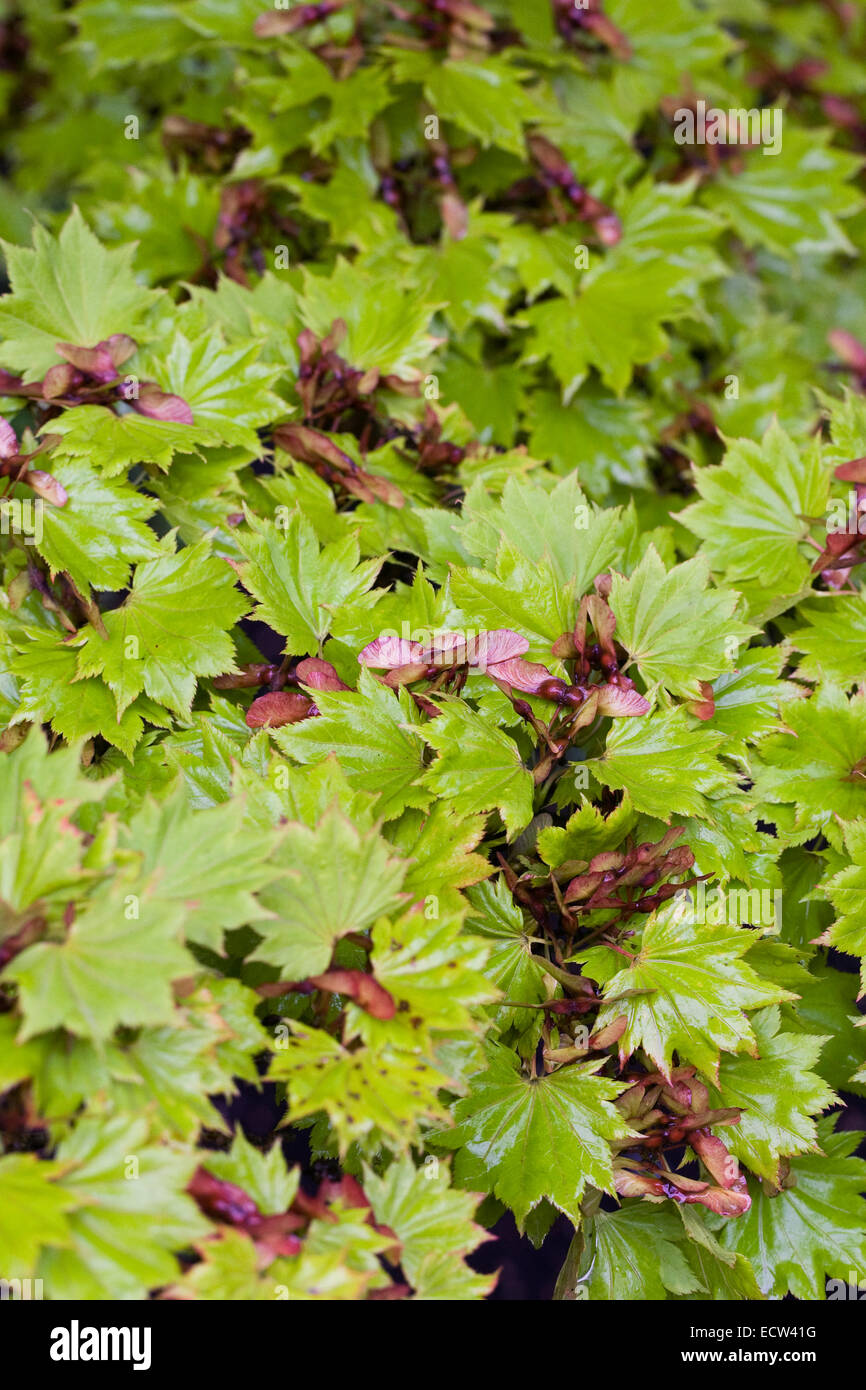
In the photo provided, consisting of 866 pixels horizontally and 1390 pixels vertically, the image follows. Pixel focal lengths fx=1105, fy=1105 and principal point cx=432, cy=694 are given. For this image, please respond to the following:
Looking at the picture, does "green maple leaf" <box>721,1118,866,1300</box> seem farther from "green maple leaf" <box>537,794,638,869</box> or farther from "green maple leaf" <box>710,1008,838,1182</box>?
"green maple leaf" <box>537,794,638,869</box>

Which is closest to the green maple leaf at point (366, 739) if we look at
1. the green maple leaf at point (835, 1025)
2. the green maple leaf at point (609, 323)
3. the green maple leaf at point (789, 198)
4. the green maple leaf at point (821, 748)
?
the green maple leaf at point (821, 748)

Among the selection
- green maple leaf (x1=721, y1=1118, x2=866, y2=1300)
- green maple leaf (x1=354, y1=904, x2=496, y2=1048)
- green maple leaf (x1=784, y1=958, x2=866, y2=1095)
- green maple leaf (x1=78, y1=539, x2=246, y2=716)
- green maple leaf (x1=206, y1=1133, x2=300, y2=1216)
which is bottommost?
green maple leaf (x1=721, y1=1118, x2=866, y2=1300)

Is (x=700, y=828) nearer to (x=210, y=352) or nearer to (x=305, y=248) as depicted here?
(x=210, y=352)

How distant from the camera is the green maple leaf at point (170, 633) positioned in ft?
4.15

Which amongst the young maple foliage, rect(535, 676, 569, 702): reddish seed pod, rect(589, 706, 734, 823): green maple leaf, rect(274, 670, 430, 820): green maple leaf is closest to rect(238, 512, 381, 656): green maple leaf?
the young maple foliage

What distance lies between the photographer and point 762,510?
1545 mm

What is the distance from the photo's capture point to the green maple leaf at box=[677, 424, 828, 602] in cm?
151

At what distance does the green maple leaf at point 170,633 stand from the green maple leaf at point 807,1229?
89cm

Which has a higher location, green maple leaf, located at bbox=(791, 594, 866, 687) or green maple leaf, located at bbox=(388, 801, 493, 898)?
green maple leaf, located at bbox=(791, 594, 866, 687)

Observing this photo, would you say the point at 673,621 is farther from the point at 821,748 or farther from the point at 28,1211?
the point at 28,1211

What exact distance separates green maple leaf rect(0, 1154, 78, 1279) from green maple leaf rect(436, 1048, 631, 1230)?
0.47 metres

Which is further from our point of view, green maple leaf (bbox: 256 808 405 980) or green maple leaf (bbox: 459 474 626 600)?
green maple leaf (bbox: 459 474 626 600)
